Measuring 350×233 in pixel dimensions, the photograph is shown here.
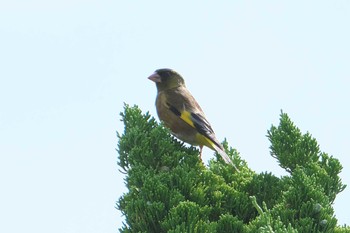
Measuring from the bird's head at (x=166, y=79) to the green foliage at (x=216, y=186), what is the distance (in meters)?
2.90

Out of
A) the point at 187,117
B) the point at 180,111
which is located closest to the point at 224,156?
the point at 187,117

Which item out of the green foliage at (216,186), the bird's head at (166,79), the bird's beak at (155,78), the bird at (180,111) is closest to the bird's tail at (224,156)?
the green foliage at (216,186)

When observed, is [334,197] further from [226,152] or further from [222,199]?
[226,152]

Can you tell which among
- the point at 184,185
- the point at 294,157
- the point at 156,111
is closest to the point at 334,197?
the point at 294,157

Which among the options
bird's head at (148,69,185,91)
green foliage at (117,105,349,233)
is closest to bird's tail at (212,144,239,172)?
green foliage at (117,105,349,233)

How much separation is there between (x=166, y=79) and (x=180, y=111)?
89cm

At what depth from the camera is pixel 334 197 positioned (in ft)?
17.2

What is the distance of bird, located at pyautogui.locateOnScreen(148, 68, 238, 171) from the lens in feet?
25.8

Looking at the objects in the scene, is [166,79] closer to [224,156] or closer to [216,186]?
[224,156]

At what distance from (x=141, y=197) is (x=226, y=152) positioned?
53.8 inches

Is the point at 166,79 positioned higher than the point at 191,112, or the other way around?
the point at 166,79

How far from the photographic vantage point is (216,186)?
5.23 m

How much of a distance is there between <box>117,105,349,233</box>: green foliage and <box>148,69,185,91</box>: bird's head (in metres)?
2.90

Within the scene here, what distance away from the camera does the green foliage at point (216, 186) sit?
4.66 m
